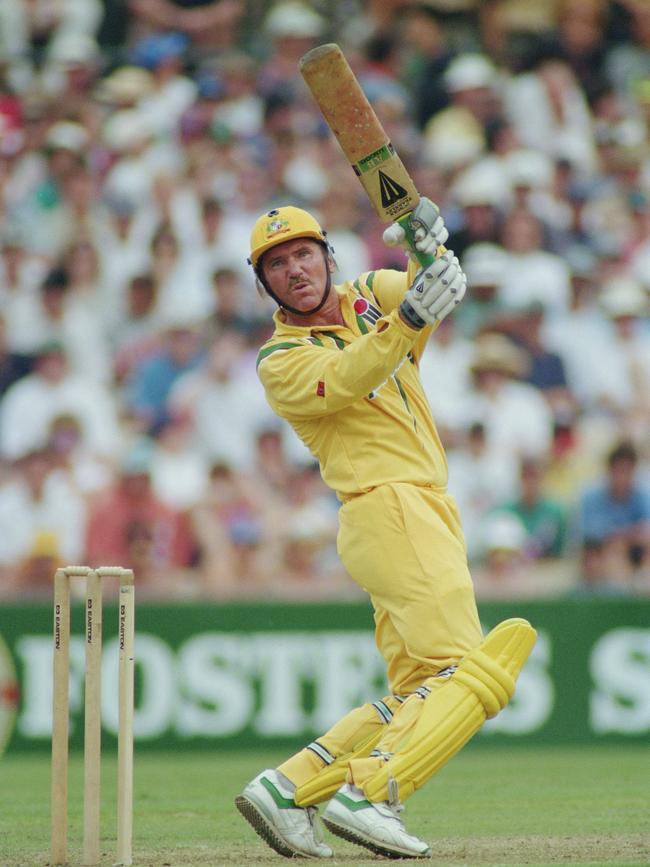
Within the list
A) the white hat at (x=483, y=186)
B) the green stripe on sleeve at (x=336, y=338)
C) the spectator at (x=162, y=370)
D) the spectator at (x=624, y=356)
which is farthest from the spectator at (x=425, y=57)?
the green stripe on sleeve at (x=336, y=338)

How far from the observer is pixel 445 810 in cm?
679

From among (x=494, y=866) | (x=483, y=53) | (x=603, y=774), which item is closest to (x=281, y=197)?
(x=483, y=53)

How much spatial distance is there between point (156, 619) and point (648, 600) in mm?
2766

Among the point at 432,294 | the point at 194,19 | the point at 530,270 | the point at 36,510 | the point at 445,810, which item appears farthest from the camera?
the point at 194,19

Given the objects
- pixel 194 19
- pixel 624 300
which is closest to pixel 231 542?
pixel 624 300

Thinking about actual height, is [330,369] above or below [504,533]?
above

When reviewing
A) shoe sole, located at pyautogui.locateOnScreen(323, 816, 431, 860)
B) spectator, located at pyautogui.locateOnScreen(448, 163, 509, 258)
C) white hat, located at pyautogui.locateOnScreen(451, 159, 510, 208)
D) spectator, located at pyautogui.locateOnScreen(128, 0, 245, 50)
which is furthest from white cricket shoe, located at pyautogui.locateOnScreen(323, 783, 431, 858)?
spectator, located at pyautogui.locateOnScreen(128, 0, 245, 50)

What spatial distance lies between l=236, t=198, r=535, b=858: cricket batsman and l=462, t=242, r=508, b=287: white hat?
5.33 meters

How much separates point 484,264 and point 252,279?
1.58 m

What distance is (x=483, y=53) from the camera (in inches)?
516

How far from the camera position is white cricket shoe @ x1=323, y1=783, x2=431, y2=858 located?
16.9 ft

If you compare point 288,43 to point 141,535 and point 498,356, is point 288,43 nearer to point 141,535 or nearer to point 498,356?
point 498,356

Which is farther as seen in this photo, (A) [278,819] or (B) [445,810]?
(B) [445,810]

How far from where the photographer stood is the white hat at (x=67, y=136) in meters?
11.8
